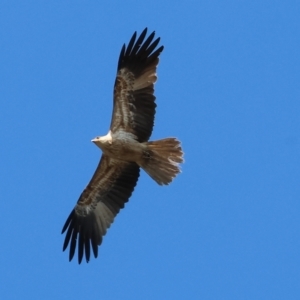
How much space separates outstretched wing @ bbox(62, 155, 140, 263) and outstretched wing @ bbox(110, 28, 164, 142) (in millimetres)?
710

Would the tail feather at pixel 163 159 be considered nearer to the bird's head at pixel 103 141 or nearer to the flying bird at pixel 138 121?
the flying bird at pixel 138 121

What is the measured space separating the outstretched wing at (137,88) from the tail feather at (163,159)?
0.20 meters

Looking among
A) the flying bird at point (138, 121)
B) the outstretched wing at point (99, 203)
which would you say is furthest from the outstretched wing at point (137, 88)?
the outstretched wing at point (99, 203)

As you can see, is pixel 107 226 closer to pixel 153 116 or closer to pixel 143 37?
pixel 153 116

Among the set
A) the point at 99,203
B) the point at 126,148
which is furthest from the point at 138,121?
the point at 99,203

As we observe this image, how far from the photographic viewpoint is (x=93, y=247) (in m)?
14.3

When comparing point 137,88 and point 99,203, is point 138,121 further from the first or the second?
point 99,203

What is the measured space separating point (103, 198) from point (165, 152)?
137 centimetres

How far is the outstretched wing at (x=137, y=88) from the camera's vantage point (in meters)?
13.4

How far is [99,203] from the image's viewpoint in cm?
1429

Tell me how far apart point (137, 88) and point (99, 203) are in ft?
6.34

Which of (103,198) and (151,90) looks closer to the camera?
(151,90)

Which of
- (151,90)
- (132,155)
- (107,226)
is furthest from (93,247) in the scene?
(151,90)

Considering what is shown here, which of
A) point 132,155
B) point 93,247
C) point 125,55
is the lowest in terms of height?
point 93,247
